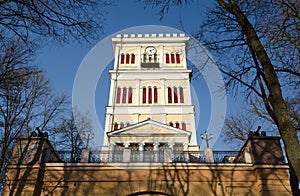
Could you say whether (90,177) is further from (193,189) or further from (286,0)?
(286,0)

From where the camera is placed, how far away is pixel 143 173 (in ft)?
47.4

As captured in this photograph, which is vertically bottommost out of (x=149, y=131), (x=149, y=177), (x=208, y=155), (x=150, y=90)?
(x=149, y=177)

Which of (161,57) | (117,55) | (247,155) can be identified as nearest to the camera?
(247,155)

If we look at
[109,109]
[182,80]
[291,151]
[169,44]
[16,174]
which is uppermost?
[169,44]

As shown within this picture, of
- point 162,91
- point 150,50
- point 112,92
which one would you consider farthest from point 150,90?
point 150,50

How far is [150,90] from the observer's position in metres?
42.0

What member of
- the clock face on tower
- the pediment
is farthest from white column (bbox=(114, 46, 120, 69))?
the pediment

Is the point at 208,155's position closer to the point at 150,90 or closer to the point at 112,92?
the point at 150,90

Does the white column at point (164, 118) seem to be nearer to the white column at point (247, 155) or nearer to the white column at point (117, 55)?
the white column at point (117, 55)

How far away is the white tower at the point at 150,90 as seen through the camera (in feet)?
108

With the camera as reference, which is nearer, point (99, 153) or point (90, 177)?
point (90, 177)

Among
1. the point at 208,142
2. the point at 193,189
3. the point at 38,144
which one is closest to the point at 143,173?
the point at 193,189

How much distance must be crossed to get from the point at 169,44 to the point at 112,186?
1492 inches

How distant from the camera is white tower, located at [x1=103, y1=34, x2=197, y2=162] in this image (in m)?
33.0
